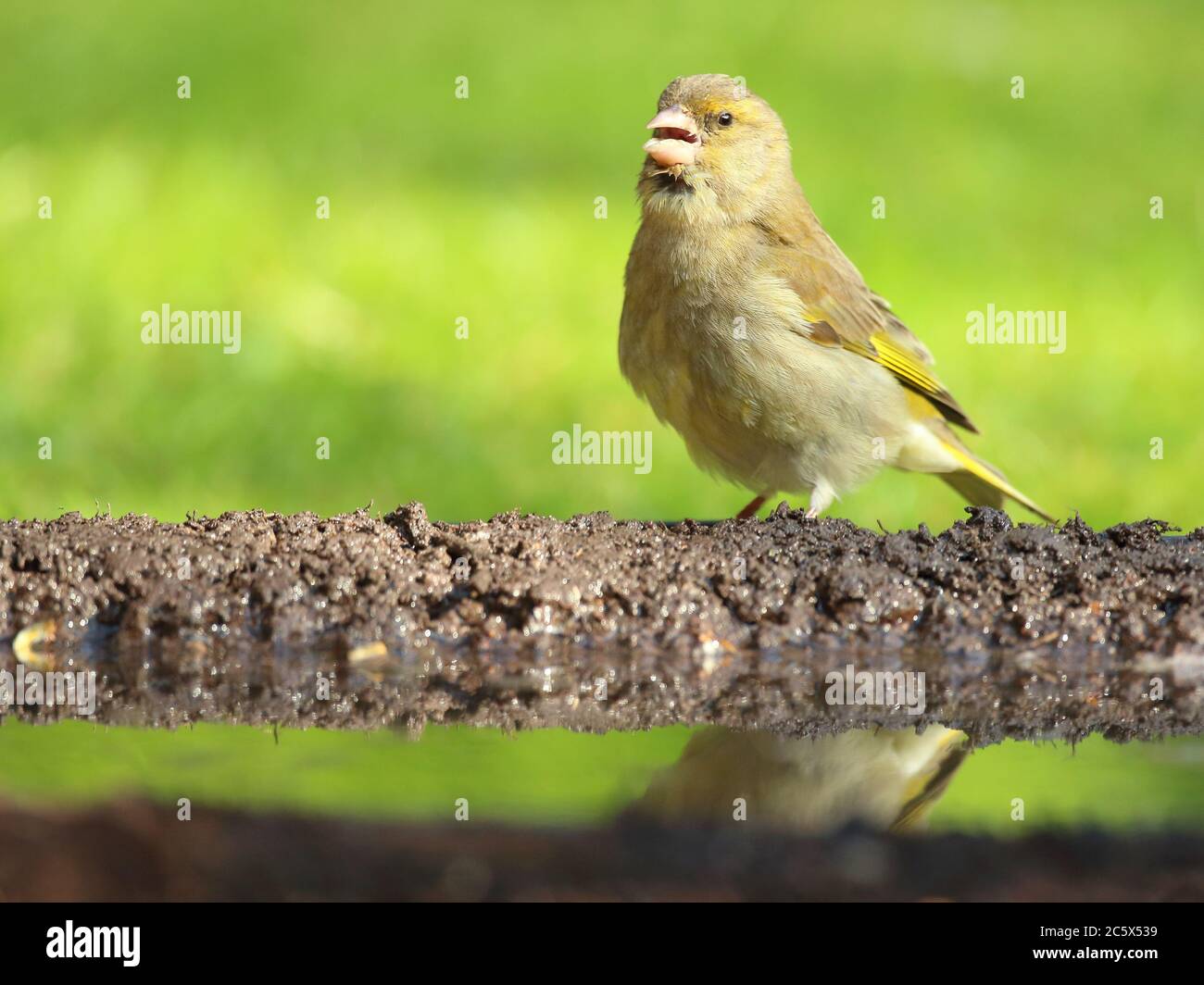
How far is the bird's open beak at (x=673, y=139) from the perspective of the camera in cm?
530

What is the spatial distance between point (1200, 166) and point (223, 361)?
7551 mm

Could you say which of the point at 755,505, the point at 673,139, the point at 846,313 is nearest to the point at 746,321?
the point at 846,313

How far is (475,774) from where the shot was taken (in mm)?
2873

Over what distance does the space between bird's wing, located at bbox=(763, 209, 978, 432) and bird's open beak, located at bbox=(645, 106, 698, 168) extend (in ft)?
1.28

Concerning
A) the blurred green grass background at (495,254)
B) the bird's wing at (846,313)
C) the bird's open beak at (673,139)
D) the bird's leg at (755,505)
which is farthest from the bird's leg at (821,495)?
the blurred green grass background at (495,254)

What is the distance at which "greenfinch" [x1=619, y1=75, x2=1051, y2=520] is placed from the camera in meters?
5.20

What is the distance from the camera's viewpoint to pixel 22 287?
841 cm

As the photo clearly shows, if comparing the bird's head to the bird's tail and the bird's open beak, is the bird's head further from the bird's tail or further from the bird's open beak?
the bird's tail

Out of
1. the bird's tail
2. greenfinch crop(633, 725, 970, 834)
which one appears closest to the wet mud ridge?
greenfinch crop(633, 725, 970, 834)

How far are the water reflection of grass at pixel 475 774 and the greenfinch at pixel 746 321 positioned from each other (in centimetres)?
216

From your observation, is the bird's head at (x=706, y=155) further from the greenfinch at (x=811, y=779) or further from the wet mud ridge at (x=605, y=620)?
the greenfinch at (x=811, y=779)

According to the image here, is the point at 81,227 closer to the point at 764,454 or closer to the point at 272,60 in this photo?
the point at 272,60

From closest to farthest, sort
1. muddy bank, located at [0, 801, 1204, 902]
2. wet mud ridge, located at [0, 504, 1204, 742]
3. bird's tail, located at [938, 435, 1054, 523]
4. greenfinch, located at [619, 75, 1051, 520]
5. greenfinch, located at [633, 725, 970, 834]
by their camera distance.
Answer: muddy bank, located at [0, 801, 1204, 902]
greenfinch, located at [633, 725, 970, 834]
wet mud ridge, located at [0, 504, 1204, 742]
greenfinch, located at [619, 75, 1051, 520]
bird's tail, located at [938, 435, 1054, 523]

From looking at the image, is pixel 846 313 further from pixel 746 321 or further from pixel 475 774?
pixel 475 774
